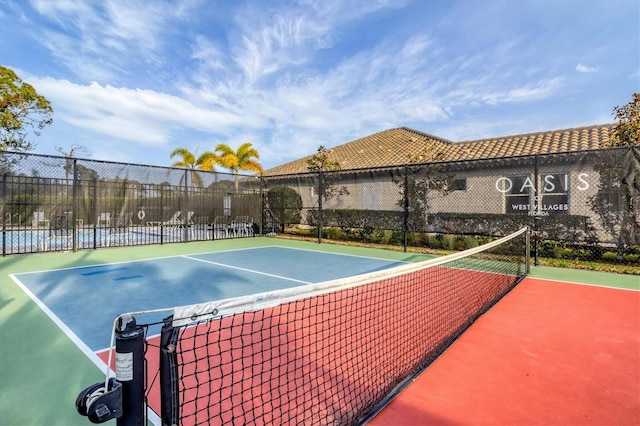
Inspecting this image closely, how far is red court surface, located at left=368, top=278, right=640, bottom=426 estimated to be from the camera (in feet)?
7.53

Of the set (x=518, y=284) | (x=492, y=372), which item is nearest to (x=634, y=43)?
(x=518, y=284)

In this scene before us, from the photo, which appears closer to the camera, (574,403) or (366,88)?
(574,403)

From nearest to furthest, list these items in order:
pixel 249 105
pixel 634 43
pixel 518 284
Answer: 1. pixel 518 284
2. pixel 634 43
3. pixel 249 105

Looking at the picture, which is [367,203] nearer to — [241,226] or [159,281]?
[241,226]

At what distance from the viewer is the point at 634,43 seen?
8.76 m

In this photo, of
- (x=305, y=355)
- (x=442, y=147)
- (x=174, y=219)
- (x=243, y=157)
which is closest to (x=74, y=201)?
(x=174, y=219)

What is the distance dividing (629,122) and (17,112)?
24.6m

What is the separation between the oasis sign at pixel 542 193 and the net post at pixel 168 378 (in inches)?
364

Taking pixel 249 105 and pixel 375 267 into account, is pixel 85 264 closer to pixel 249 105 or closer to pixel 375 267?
pixel 375 267

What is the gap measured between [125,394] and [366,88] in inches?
595

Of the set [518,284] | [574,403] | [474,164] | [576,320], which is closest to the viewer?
[574,403]

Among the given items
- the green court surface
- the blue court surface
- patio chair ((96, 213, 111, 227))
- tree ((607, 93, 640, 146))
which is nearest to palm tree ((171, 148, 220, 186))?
patio chair ((96, 213, 111, 227))

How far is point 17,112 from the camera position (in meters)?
16.1

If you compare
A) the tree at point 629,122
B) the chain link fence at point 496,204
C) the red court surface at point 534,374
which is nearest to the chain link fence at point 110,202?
the chain link fence at point 496,204
